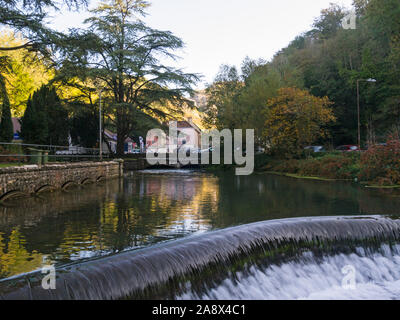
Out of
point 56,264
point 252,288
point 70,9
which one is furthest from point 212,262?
point 70,9

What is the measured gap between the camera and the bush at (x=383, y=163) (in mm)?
21500

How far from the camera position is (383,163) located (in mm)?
22188

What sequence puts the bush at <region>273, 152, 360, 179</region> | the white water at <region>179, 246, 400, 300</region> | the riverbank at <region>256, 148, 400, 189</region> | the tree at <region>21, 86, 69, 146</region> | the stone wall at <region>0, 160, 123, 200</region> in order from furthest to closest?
the tree at <region>21, 86, 69, 146</region>
the bush at <region>273, 152, 360, 179</region>
the riverbank at <region>256, 148, 400, 189</region>
the stone wall at <region>0, 160, 123, 200</region>
the white water at <region>179, 246, 400, 300</region>

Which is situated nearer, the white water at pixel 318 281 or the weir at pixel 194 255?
the weir at pixel 194 255

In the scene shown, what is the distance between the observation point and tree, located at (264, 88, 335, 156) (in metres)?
36.5

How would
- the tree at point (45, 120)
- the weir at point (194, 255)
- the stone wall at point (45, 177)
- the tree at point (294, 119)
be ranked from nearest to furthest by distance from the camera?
the weir at point (194, 255) < the stone wall at point (45, 177) < the tree at point (45, 120) < the tree at point (294, 119)

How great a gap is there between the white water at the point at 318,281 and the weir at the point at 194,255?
30cm

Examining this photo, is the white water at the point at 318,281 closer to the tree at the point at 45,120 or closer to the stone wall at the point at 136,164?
the tree at the point at 45,120

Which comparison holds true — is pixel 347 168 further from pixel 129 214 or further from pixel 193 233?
pixel 193 233

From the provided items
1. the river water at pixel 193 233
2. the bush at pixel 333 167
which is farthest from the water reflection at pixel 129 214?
the bush at pixel 333 167

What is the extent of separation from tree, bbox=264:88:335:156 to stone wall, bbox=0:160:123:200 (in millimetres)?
18043

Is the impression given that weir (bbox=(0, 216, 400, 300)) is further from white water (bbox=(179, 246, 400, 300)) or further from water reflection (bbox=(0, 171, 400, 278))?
water reflection (bbox=(0, 171, 400, 278))

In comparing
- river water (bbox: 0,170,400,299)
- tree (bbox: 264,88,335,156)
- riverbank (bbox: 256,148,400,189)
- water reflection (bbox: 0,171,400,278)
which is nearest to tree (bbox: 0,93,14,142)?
water reflection (bbox: 0,171,400,278)
